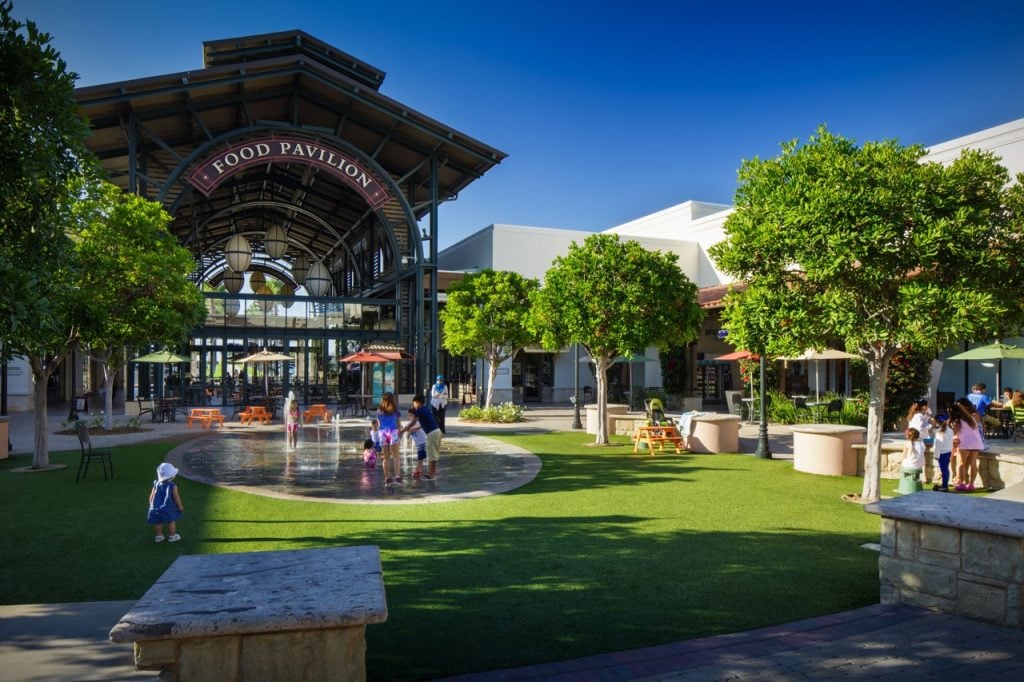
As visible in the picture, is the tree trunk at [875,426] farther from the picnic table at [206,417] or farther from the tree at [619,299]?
the picnic table at [206,417]

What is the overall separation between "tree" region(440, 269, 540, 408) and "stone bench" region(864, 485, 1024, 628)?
19.5m

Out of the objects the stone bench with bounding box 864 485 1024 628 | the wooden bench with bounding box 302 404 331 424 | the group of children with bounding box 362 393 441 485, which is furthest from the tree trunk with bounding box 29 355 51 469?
the stone bench with bounding box 864 485 1024 628

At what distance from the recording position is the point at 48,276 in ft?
18.7

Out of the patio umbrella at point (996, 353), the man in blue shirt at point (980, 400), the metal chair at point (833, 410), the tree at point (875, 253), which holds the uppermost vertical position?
the tree at point (875, 253)

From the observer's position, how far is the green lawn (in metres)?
5.18

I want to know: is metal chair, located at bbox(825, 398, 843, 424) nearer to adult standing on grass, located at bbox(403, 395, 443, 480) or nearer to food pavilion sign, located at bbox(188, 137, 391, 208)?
adult standing on grass, located at bbox(403, 395, 443, 480)

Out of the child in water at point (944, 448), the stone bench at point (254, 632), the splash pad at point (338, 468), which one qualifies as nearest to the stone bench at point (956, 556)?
the stone bench at point (254, 632)

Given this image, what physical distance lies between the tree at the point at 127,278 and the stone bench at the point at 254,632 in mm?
11093

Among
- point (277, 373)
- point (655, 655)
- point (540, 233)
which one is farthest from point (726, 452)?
point (277, 373)

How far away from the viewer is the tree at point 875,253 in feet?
28.1

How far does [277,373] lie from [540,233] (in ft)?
51.1

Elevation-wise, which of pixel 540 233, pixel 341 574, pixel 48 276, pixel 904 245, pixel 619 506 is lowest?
pixel 619 506

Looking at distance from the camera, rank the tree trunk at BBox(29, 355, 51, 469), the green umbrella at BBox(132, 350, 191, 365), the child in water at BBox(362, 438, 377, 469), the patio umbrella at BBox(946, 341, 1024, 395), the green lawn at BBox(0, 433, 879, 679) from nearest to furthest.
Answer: the green lawn at BBox(0, 433, 879, 679), the tree trunk at BBox(29, 355, 51, 469), the child in water at BBox(362, 438, 377, 469), the patio umbrella at BBox(946, 341, 1024, 395), the green umbrella at BBox(132, 350, 191, 365)

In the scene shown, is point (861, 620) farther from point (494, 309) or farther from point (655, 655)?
point (494, 309)
